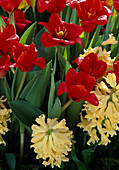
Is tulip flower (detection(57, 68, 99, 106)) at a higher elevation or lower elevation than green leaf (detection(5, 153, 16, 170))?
higher

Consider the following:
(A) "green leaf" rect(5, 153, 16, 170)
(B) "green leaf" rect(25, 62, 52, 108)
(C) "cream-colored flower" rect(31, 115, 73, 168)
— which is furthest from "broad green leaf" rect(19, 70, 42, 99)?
(A) "green leaf" rect(5, 153, 16, 170)

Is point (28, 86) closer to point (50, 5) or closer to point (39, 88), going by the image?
point (39, 88)

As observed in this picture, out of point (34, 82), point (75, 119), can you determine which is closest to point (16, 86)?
point (34, 82)

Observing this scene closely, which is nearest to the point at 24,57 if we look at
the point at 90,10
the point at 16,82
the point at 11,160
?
the point at 16,82

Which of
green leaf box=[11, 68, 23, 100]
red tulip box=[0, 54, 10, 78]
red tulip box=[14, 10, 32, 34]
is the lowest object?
green leaf box=[11, 68, 23, 100]

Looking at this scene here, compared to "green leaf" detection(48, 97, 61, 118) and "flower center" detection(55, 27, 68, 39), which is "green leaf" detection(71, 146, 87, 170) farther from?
"flower center" detection(55, 27, 68, 39)

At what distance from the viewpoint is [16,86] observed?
0.72 meters

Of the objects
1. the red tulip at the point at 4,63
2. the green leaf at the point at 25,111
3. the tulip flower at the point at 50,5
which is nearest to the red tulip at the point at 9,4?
the tulip flower at the point at 50,5

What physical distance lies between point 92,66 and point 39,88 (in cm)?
17

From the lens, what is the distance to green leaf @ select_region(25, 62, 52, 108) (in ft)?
2.16

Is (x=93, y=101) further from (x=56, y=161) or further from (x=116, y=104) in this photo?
(x=56, y=161)

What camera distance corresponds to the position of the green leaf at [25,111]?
66 cm

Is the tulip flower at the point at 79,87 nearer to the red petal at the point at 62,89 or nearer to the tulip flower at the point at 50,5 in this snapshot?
the red petal at the point at 62,89

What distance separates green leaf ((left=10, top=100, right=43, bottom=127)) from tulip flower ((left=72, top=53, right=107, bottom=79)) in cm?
19
